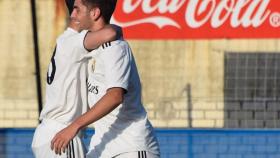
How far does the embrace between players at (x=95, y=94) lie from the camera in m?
4.65

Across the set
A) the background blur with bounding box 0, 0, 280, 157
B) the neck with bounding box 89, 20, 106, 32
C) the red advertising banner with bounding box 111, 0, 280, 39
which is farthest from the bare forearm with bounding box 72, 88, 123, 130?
the red advertising banner with bounding box 111, 0, 280, 39

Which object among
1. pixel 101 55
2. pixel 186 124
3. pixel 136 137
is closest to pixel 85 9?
pixel 101 55

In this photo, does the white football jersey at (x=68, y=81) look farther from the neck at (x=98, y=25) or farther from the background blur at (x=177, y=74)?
the background blur at (x=177, y=74)

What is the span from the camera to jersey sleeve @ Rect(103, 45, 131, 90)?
4664 millimetres

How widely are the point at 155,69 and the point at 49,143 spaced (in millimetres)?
6180

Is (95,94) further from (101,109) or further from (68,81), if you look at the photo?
(101,109)

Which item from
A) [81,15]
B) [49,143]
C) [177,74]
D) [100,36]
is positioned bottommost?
[177,74]

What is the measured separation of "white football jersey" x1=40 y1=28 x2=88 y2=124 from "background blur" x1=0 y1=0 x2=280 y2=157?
579 centimetres

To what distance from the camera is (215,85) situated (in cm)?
1121

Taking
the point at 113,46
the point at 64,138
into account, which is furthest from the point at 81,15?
the point at 64,138

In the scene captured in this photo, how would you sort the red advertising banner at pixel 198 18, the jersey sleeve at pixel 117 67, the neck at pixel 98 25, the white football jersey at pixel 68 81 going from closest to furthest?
the jersey sleeve at pixel 117 67, the neck at pixel 98 25, the white football jersey at pixel 68 81, the red advertising banner at pixel 198 18

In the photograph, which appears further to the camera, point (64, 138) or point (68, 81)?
point (68, 81)

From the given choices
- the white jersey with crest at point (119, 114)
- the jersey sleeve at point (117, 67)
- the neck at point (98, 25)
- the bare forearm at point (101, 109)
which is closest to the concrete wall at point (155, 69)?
the white jersey with crest at point (119, 114)

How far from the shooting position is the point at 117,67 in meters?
4.70
